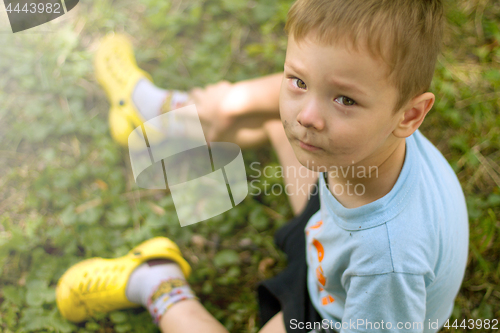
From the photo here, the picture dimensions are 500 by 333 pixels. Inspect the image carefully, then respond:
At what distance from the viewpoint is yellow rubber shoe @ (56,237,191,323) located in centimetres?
114

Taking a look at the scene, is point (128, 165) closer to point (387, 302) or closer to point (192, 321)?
point (192, 321)

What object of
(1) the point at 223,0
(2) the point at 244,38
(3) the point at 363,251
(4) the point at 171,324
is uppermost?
(1) the point at 223,0

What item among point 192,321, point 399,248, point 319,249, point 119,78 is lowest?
point 192,321

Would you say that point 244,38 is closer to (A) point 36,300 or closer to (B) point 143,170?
(B) point 143,170

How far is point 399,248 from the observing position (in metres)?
0.65

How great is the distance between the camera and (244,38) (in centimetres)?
190

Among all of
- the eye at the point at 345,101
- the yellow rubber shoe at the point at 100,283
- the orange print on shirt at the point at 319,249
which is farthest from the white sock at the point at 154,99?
the eye at the point at 345,101

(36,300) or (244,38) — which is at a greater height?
(244,38)

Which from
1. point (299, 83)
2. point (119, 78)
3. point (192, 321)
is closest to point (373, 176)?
point (299, 83)

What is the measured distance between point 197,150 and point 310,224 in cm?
67

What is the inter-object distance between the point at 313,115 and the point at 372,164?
18 cm

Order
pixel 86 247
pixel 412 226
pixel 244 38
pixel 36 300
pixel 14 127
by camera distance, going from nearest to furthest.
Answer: pixel 412 226
pixel 36 300
pixel 86 247
pixel 14 127
pixel 244 38

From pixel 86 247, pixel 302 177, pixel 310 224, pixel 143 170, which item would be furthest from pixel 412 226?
pixel 86 247

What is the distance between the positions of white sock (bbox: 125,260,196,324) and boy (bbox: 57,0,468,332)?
0.35 metres
